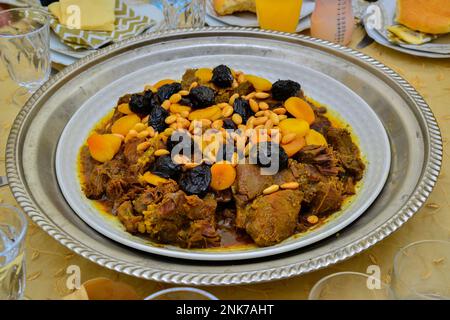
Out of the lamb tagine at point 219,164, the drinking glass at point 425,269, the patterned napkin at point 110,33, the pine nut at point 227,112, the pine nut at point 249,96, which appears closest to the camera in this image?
the drinking glass at point 425,269

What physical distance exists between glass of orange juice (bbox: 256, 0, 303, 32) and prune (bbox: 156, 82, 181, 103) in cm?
97

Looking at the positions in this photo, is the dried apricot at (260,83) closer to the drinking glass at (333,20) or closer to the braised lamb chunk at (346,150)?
the braised lamb chunk at (346,150)

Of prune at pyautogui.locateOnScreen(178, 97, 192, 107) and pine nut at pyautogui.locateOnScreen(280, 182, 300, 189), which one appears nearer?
pine nut at pyautogui.locateOnScreen(280, 182, 300, 189)

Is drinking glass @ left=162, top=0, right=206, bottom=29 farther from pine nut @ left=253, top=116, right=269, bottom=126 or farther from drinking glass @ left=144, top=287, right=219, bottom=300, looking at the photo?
drinking glass @ left=144, top=287, right=219, bottom=300

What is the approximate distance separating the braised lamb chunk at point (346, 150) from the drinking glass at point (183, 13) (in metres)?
1.38

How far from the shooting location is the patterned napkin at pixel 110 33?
2.96m

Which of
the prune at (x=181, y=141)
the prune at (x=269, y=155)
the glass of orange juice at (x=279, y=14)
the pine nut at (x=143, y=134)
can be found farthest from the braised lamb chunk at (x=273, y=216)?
the glass of orange juice at (x=279, y=14)

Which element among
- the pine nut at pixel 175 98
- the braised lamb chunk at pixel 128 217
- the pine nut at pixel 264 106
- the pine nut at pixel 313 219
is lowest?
the braised lamb chunk at pixel 128 217

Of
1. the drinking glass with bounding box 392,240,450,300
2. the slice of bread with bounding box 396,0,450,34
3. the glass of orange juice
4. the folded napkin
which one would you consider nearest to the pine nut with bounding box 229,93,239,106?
the glass of orange juice

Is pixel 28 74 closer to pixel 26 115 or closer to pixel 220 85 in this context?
pixel 26 115

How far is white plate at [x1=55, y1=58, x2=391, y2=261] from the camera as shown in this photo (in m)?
1.75

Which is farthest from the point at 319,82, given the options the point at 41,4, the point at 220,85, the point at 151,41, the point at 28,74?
the point at 41,4

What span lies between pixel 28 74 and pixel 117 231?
1353 mm

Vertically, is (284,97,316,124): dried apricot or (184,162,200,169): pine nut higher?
(284,97,316,124): dried apricot
